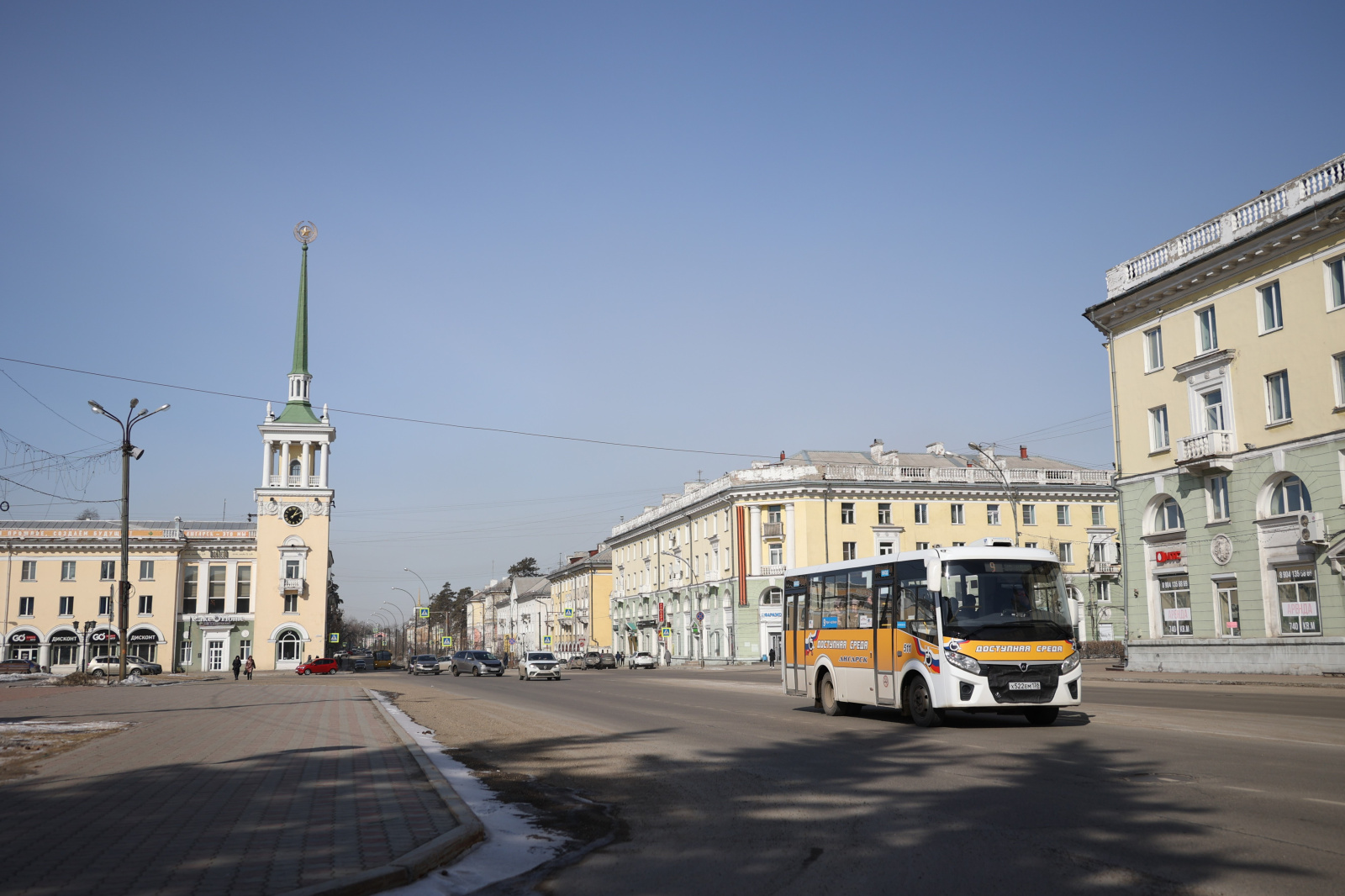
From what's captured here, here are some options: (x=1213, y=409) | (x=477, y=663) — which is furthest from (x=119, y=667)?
(x=1213, y=409)

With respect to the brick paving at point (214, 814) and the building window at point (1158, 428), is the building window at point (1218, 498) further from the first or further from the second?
the brick paving at point (214, 814)

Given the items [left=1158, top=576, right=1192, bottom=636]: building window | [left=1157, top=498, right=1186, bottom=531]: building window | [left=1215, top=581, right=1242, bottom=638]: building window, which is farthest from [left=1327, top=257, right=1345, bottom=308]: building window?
[left=1158, top=576, right=1192, bottom=636]: building window

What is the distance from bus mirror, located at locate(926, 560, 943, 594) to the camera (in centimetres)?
1659

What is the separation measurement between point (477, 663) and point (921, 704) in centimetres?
4762

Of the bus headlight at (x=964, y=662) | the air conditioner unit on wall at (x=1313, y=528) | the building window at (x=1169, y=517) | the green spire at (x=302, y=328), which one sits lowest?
the bus headlight at (x=964, y=662)

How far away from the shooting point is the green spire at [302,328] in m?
85.9

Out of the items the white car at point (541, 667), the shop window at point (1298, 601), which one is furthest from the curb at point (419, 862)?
the white car at point (541, 667)

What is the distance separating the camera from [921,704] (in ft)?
55.7

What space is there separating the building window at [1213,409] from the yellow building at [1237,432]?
87 mm

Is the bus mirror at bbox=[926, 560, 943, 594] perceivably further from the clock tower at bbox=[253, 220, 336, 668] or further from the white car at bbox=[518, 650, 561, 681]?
the clock tower at bbox=[253, 220, 336, 668]

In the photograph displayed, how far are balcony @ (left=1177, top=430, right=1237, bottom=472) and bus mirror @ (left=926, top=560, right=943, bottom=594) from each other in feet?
74.7

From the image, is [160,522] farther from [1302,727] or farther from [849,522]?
[1302,727]

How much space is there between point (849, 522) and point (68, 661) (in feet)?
187

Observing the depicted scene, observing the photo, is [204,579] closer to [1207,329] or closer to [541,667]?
[541,667]
